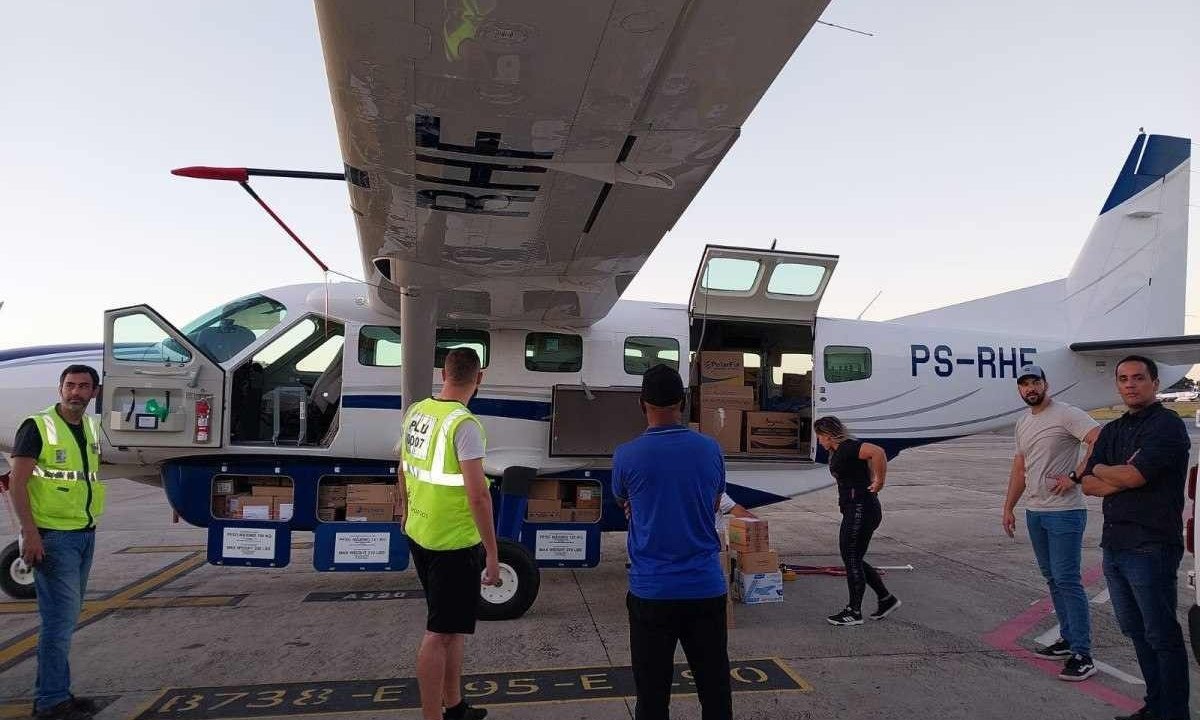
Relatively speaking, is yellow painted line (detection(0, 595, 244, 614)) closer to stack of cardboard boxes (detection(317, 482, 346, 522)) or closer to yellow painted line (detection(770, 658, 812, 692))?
stack of cardboard boxes (detection(317, 482, 346, 522))

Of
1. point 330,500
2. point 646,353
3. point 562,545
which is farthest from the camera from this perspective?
point 646,353

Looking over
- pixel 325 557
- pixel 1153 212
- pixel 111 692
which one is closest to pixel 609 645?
pixel 325 557

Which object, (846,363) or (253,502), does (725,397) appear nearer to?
(846,363)

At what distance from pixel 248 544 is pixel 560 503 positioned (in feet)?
9.28

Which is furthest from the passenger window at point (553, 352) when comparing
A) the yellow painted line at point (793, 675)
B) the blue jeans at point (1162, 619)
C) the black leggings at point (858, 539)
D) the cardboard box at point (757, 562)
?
the blue jeans at point (1162, 619)

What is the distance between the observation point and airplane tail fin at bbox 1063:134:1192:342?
338 inches

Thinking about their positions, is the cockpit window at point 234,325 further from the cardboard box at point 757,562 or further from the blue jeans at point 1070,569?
the blue jeans at point 1070,569

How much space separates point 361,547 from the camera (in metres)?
6.00

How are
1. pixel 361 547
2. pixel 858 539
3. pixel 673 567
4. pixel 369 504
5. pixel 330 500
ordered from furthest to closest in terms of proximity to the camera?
1. pixel 330 500
2. pixel 369 504
3. pixel 361 547
4. pixel 858 539
5. pixel 673 567

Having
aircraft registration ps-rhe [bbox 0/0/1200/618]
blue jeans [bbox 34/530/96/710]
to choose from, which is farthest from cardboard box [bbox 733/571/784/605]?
blue jeans [bbox 34/530/96/710]

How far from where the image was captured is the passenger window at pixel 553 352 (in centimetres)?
696

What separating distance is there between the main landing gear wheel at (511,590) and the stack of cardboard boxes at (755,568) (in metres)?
1.74

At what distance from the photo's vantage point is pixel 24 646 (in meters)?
4.89

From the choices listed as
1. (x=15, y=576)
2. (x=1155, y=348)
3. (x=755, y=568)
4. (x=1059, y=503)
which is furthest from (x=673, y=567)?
(x=1155, y=348)
